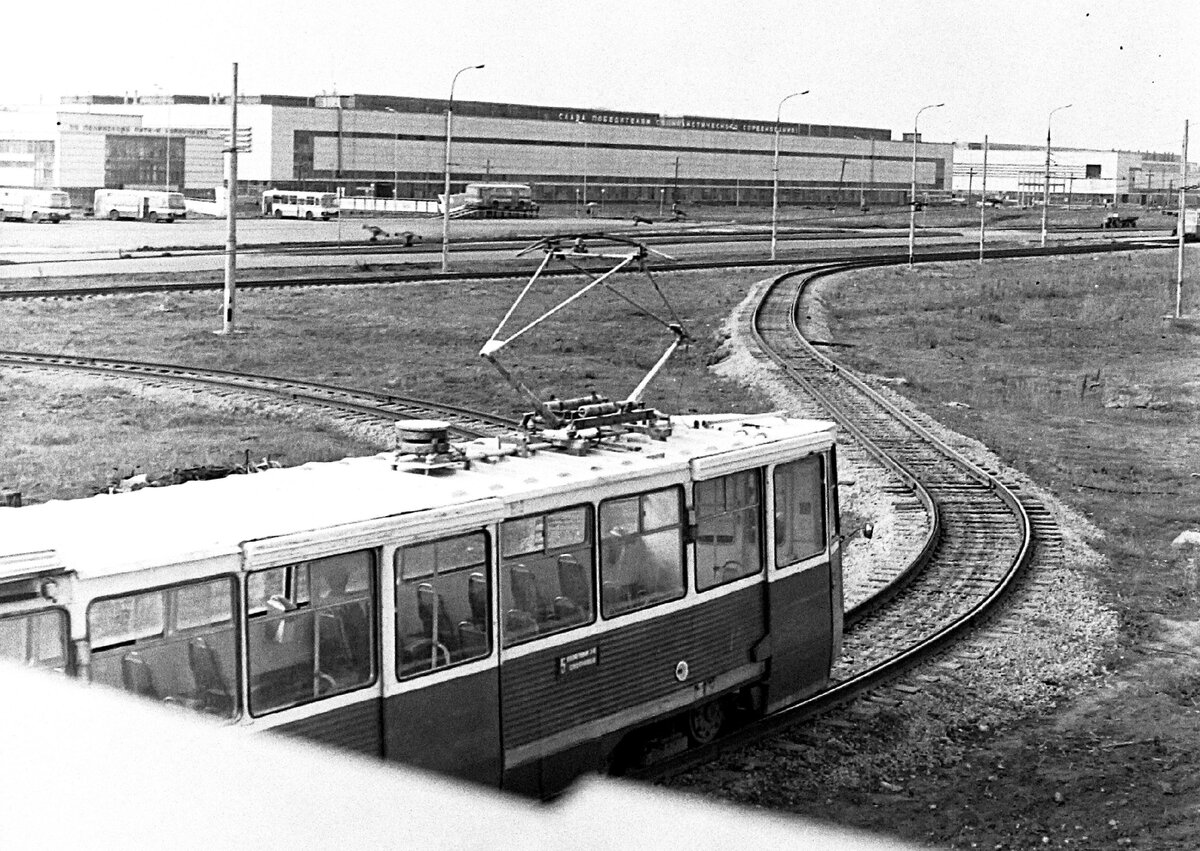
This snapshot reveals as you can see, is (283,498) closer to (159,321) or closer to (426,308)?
(159,321)

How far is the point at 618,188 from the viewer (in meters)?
99.4

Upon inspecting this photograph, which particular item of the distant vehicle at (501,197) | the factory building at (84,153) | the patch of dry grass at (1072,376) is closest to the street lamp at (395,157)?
the distant vehicle at (501,197)

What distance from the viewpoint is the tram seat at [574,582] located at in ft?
34.1

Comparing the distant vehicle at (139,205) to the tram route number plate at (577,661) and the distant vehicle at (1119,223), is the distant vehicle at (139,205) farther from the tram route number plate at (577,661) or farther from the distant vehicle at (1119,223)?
the tram route number plate at (577,661)

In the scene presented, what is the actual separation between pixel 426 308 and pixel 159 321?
7.81 metres

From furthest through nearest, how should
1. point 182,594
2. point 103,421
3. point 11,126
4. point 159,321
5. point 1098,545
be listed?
point 11,126, point 159,321, point 103,421, point 1098,545, point 182,594

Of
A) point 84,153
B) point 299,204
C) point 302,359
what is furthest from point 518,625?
point 84,153

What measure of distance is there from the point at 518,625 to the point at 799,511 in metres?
3.60

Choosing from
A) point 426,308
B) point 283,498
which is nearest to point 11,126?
point 426,308

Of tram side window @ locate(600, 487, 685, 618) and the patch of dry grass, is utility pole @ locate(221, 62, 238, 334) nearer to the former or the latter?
the patch of dry grass

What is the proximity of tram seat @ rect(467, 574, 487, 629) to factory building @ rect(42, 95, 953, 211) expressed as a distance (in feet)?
254

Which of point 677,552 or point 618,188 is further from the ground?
point 618,188

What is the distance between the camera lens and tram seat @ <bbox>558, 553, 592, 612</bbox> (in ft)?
34.1

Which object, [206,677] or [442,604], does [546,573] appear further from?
[206,677]
